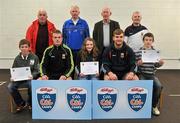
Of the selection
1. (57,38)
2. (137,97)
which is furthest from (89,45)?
(137,97)

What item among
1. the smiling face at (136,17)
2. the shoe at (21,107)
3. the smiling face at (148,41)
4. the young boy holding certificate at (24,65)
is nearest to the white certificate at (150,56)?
the smiling face at (148,41)

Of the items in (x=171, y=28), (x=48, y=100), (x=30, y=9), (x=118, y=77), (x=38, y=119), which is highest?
(x=30, y=9)

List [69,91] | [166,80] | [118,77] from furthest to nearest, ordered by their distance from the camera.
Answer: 1. [166,80]
2. [118,77]
3. [69,91]

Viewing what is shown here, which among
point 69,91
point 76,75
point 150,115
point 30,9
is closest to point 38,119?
point 69,91

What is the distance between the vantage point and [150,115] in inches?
151

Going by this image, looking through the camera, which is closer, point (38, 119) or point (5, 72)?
point (38, 119)

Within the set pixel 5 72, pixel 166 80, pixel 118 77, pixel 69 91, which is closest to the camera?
pixel 69 91

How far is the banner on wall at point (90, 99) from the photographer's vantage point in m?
3.67

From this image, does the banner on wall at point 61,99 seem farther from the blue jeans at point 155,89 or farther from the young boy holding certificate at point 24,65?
the blue jeans at point 155,89

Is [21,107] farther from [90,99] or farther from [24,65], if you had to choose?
[90,99]

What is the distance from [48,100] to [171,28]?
16.6 feet

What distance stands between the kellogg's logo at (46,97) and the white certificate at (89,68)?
1.81 feet

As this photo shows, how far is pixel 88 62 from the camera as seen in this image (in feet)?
13.0

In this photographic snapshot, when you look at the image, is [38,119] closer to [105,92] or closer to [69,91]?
[69,91]
